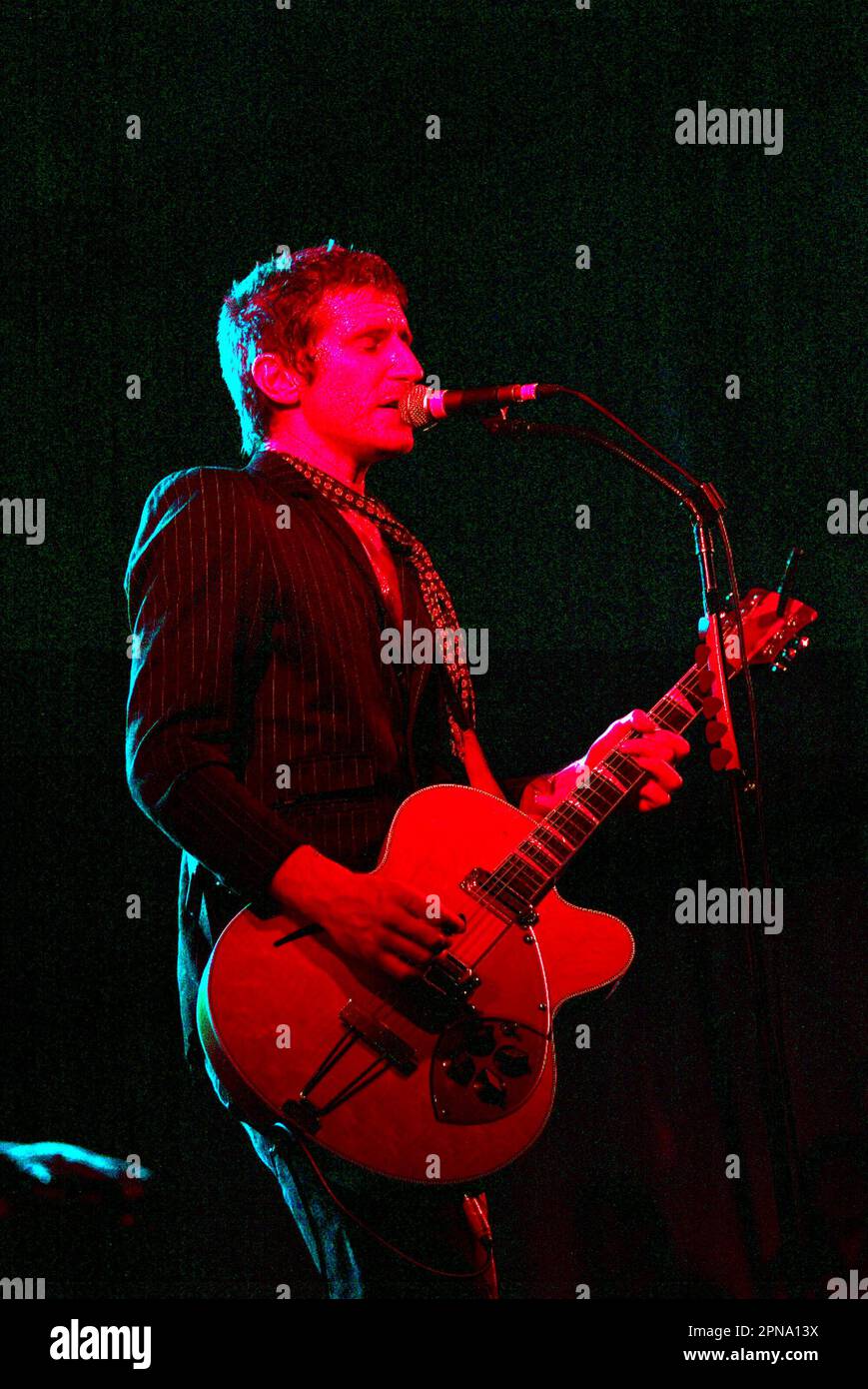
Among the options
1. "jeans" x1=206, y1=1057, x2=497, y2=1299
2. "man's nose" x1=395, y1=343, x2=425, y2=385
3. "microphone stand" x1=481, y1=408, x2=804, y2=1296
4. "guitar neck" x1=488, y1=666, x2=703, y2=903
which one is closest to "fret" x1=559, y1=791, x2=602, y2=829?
"guitar neck" x1=488, y1=666, x2=703, y2=903

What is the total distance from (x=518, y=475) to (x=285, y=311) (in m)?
1.10

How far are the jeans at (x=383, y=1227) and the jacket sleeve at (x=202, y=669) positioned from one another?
1.30 ft

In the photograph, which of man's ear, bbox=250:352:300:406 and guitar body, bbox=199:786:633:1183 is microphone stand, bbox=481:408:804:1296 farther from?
man's ear, bbox=250:352:300:406

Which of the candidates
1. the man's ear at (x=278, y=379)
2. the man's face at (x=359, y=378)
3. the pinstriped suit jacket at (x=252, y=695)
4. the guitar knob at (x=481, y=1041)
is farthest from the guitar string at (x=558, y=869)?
the man's ear at (x=278, y=379)

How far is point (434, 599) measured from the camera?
2.57m

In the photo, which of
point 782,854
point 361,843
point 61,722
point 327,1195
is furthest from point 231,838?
point 782,854

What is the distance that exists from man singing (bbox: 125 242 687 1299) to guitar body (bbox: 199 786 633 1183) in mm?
64

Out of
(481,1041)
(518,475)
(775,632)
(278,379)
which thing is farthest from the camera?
(518,475)

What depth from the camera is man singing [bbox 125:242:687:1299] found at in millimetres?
2018

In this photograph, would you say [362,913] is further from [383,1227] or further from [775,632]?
[775,632]

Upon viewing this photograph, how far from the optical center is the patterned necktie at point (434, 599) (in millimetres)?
2506

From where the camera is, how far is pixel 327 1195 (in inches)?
78.6

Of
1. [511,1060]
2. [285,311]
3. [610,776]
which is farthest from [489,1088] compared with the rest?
[285,311]
